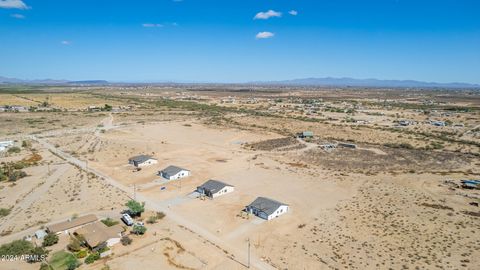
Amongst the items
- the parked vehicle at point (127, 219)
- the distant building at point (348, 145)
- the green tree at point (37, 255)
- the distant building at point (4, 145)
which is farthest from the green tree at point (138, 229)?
the distant building at point (348, 145)

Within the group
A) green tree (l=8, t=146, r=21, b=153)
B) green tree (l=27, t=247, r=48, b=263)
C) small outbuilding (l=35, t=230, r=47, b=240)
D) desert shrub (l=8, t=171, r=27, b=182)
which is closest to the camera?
green tree (l=27, t=247, r=48, b=263)

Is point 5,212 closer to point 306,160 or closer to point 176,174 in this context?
point 176,174

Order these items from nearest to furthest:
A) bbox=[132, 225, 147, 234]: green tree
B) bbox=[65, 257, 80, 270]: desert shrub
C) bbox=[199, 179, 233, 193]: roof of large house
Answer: bbox=[65, 257, 80, 270]: desert shrub → bbox=[132, 225, 147, 234]: green tree → bbox=[199, 179, 233, 193]: roof of large house

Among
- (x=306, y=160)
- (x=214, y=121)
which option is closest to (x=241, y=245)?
(x=306, y=160)

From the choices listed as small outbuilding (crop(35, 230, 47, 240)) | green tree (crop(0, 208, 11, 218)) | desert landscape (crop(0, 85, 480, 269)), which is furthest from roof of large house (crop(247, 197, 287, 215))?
green tree (crop(0, 208, 11, 218))

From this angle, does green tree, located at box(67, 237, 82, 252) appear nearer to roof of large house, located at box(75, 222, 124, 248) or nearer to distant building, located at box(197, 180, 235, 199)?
roof of large house, located at box(75, 222, 124, 248)

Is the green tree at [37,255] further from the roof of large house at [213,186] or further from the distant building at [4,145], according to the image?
the distant building at [4,145]
